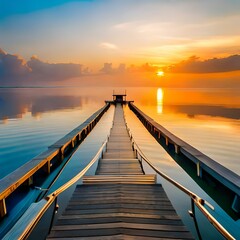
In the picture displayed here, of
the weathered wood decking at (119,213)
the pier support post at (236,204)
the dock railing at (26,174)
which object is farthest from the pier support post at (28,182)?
the pier support post at (236,204)

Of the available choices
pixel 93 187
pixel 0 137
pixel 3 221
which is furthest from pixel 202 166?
pixel 0 137

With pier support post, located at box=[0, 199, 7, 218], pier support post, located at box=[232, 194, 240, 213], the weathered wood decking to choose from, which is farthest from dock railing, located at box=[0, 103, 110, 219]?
pier support post, located at box=[232, 194, 240, 213]

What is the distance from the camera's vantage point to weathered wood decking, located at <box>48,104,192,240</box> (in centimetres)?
370

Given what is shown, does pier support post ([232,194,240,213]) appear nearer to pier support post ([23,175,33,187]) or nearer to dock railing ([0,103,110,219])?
dock railing ([0,103,110,219])

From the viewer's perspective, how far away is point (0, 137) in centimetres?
1650

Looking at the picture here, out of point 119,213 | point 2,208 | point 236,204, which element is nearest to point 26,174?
point 2,208

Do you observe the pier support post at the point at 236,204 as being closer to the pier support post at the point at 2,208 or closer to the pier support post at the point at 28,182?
the pier support post at the point at 2,208

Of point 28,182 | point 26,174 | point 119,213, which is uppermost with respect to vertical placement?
point 26,174

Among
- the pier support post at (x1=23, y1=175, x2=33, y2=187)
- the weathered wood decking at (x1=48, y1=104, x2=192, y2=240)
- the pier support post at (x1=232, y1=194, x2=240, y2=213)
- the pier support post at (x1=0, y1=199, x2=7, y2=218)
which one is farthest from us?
the pier support post at (x1=23, y1=175, x2=33, y2=187)

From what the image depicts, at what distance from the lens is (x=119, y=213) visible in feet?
14.0

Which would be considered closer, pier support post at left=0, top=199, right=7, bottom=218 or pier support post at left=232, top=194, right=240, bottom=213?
pier support post at left=0, top=199, right=7, bottom=218

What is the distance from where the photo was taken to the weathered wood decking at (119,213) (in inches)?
146

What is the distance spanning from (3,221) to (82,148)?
28.9ft

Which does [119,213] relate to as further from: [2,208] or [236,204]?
[236,204]
